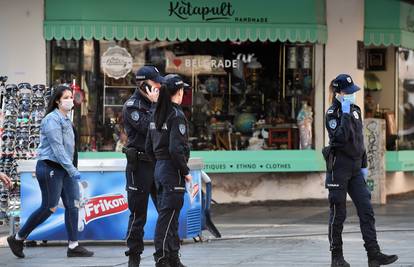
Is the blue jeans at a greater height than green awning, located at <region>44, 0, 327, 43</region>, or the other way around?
green awning, located at <region>44, 0, 327, 43</region>

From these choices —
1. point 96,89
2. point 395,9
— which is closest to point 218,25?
point 96,89

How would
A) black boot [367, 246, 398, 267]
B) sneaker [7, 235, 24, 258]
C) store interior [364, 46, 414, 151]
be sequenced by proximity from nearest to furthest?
black boot [367, 246, 398, 267] → sneaker [7, 235, 24, 258] → store interior [364, 46, 414, 151]

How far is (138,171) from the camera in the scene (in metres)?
8.90

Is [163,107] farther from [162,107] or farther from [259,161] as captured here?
[259,161]

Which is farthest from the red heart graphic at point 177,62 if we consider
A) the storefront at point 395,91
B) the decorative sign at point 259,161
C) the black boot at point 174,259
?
the black boot at point 174,259

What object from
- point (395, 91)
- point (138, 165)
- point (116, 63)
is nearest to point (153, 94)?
point (138, 165)

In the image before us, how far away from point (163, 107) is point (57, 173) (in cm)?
206

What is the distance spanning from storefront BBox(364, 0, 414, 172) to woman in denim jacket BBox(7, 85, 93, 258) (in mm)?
7713

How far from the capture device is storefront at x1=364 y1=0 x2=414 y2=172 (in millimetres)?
16422

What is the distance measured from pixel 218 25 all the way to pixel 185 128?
22.4 ft

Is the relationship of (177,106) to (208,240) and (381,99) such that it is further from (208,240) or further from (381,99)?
(381,99)

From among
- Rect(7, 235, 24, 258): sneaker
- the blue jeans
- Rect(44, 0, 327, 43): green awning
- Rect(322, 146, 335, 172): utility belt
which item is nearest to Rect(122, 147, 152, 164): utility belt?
the blue jeans

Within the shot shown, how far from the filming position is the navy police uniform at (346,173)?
878 centimetres

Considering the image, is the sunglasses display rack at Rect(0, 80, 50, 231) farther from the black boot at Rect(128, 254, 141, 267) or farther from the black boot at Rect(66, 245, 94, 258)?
the black boot at Rect(128, 254, 141, 267)
